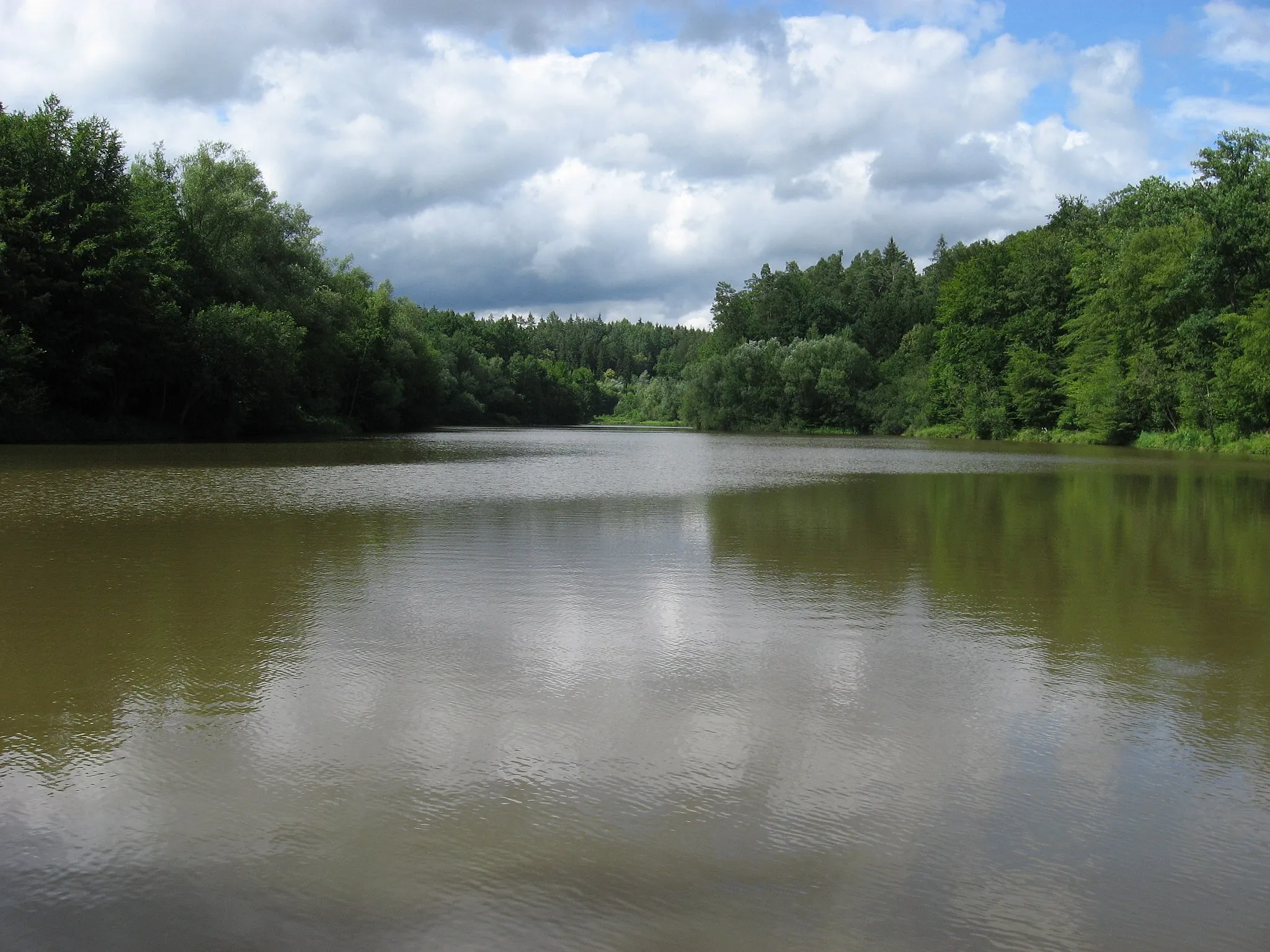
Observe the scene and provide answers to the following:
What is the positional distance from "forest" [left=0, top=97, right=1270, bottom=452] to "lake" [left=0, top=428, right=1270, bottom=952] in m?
32.0

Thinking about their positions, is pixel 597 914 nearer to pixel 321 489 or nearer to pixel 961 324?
pixel 321 489

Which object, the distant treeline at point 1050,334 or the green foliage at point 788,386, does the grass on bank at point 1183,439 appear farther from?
the green foliage at point 788,386

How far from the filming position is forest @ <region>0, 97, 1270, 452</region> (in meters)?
39.5

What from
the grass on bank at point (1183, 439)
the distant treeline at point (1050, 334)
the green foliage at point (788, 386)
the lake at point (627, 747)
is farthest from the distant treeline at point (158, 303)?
the grass on bank at point (1183, 439)

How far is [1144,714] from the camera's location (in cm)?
593

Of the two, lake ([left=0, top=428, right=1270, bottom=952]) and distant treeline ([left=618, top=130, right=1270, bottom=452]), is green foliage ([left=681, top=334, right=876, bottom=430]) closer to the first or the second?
distant treeline ([left=618, top=130, right=1270, bottom=452])

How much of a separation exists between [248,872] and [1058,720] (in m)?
4.37

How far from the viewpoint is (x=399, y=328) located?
251 ft

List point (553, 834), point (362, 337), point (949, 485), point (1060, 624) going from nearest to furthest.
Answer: point (553, 834) < point (1060, 624) < point (949, 485) < point (362, 337)

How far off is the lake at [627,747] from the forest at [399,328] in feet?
105

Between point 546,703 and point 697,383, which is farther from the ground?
point 697,383

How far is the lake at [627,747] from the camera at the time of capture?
142 inches

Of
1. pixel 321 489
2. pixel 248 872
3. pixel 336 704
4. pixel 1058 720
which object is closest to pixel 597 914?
→ pixel 248 872

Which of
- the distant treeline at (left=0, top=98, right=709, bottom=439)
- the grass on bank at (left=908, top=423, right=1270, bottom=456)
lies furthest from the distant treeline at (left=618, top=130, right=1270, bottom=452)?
the distant treeline at (left=0, top=98, right=709, bottom=439)
